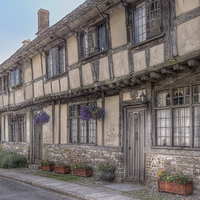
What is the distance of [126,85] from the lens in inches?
358

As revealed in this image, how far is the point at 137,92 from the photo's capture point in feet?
29.5

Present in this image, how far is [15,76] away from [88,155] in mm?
8475

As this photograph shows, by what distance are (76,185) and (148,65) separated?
173 inches

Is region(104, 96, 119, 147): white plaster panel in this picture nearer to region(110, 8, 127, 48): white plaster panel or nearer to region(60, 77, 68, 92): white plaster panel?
region(110, 8, 127, 48): white plaster panel

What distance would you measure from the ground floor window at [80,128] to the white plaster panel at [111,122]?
2.88 ft

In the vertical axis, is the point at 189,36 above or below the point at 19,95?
above

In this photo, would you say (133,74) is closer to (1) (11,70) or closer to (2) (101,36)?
(2) (101,36)

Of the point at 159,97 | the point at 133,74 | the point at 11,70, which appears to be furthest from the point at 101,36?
the point at 11,70

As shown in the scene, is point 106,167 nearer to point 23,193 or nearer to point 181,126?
point 23,193

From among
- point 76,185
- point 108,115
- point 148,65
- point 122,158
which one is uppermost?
point 148,65

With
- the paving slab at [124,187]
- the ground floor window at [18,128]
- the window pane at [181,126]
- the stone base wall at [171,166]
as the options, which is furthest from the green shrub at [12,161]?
the window pane at [181,126]

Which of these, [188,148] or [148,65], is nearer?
[188,148]

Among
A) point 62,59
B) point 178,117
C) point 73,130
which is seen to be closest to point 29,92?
point 62,59

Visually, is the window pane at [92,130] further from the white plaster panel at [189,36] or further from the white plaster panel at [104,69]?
the white plaster panel at [189,36]
